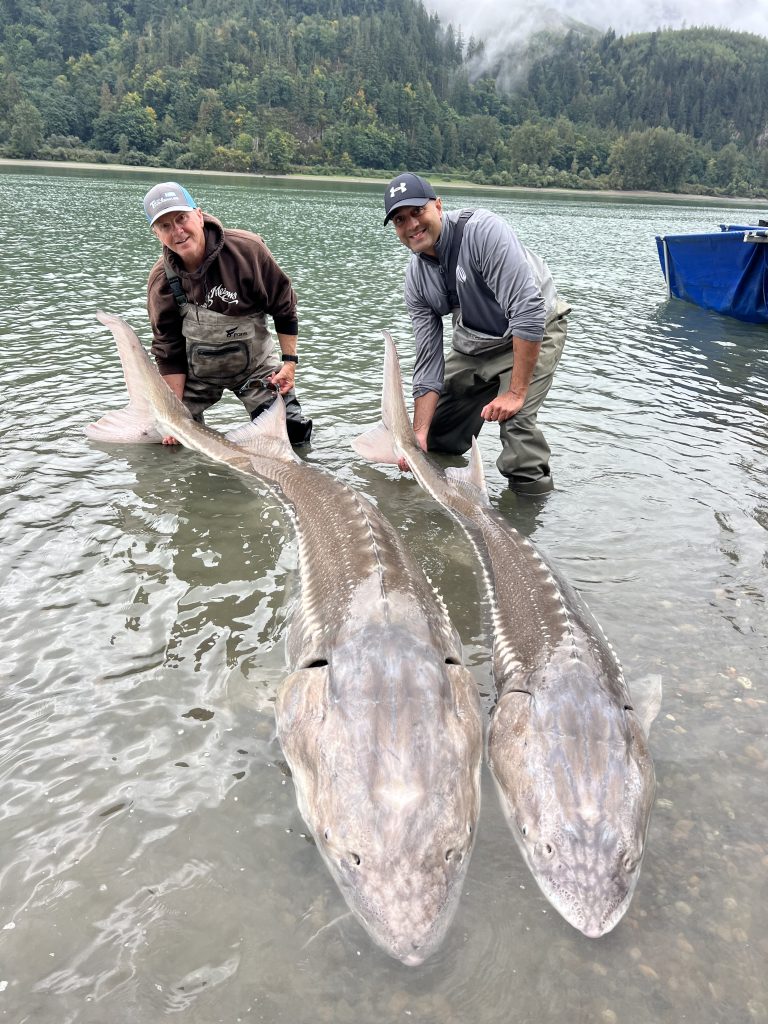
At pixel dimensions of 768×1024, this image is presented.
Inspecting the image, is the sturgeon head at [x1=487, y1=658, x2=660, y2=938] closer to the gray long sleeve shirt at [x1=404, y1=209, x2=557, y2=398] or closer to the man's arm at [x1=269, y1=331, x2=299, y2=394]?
the gray long sleeve shirt at [x1=404, y1=209, x2=557, y2=398]

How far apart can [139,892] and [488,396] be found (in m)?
4.80

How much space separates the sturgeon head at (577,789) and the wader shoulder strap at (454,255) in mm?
3480

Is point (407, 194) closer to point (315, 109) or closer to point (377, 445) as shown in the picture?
point (377, 445)

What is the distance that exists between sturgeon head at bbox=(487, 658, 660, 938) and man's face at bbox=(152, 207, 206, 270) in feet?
14.1

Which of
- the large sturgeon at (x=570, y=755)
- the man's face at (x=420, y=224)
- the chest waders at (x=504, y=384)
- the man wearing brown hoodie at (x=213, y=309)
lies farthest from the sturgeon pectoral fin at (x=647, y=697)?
the man wearing brown hoodie at (x=213, y=309)

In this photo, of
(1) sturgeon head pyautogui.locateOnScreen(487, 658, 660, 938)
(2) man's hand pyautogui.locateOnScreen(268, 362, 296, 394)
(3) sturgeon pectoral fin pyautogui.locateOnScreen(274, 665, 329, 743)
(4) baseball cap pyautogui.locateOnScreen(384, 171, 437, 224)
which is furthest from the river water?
(4) baseball cap pyautogui.locateOnScreen(384, 171, 437, 224)

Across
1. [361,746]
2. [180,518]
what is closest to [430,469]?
[180,518]

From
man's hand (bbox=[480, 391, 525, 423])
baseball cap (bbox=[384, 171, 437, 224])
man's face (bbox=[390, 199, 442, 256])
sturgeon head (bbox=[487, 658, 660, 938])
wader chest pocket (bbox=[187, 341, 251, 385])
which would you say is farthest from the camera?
wader chest pocket (bbox=[187, 341, 251, 385])

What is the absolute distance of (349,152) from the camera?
126000 mm

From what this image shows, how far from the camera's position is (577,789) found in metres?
2.46

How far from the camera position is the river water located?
222 centimetres

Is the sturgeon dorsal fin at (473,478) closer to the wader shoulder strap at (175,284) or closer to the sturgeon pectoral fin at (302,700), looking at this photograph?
the sturgeon pectoral fin at (302,700)

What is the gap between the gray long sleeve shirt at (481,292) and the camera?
16.5 feet

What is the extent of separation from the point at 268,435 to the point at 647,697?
3.72 m
